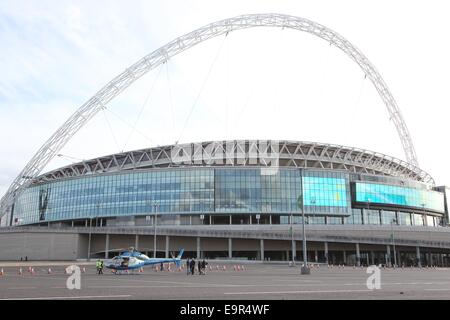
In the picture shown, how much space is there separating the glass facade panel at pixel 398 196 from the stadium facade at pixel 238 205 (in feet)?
1.15

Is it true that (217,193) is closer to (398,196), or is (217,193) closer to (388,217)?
(388,217)

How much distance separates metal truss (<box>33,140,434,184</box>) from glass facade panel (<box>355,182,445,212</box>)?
8271mm

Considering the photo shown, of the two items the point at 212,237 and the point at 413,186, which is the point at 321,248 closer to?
the point at 212,237

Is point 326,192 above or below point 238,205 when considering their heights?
above

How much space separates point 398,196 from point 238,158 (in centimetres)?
5626

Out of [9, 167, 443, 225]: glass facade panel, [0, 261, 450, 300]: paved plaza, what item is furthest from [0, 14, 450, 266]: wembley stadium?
[0, 261, 450, 300]: paved plaza

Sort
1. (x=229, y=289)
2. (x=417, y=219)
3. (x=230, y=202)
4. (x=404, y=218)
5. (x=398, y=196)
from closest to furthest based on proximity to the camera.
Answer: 1. (x=229, y=289)
2. (x=230, y=202)
3. (x=398, y=196)
4. (x=404, y=218)
5. (x=417, y=219)

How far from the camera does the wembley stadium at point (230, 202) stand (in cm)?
10594

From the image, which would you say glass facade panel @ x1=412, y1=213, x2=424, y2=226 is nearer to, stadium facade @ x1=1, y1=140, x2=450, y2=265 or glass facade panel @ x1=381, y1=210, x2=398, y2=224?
stadium facade @ x1=1, y1=140, x2=450, y2=265

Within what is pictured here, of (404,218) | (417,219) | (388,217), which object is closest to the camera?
(388,217)

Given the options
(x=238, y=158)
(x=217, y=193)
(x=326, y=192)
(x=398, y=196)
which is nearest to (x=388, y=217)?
(x=398, y=196)

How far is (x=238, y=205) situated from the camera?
121m

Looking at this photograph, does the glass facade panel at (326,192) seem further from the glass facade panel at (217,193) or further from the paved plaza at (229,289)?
the paved plaza at (229,289)
